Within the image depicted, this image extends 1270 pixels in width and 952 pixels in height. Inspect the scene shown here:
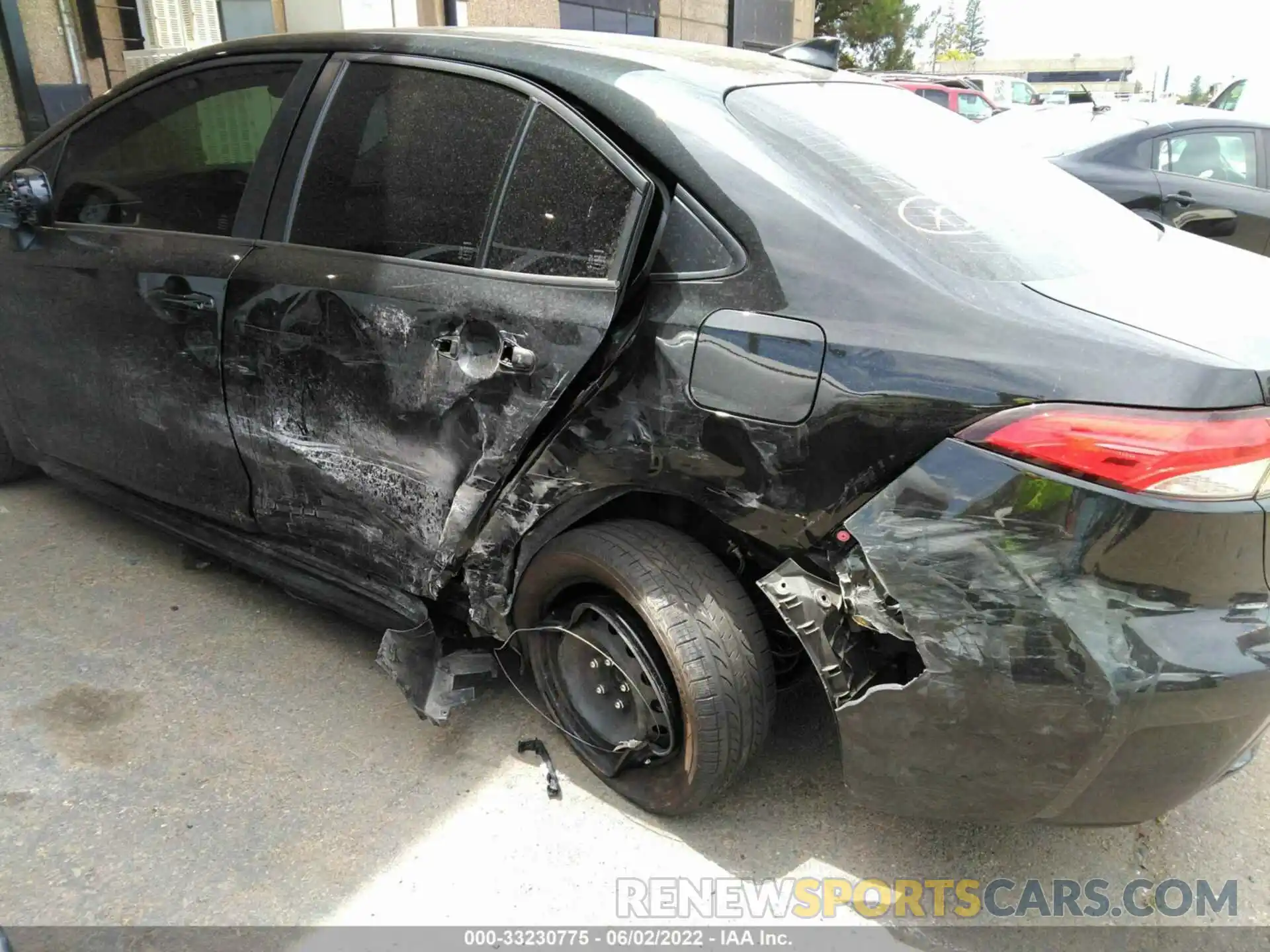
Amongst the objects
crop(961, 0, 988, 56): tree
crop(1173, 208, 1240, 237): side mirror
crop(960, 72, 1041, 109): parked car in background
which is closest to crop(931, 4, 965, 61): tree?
crop(961, 0, 988, 56): tree

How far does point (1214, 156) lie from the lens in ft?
20.9

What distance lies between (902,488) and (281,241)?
6.06ft

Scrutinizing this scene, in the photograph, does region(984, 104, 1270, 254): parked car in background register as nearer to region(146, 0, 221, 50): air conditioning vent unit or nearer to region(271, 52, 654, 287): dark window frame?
region(271, 52, 654, 287): dark window frame

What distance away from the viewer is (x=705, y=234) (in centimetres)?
195

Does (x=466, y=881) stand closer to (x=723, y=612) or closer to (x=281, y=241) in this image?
(x=723, y=612)

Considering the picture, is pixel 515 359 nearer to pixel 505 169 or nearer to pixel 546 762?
pixel 505 169

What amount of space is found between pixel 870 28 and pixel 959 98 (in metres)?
21.0

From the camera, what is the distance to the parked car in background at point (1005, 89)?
20156mm

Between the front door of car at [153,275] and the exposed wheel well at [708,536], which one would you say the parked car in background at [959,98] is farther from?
the exposed wheel well at [708,536]

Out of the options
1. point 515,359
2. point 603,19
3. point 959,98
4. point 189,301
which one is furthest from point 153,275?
point 959,98

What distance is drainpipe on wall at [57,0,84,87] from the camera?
7426 mm

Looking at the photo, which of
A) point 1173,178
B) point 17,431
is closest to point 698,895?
point 17,431

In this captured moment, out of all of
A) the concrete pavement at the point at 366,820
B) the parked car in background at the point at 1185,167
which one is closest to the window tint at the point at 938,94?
the parked car in background at the point at 1185,167

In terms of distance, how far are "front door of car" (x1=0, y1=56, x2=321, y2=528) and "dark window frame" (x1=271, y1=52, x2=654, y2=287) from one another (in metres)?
0.06
